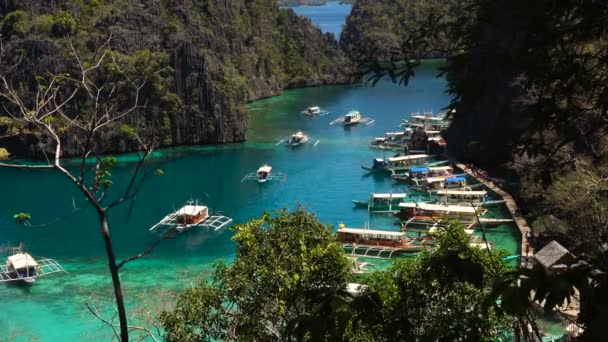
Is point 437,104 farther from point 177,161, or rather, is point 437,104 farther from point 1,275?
point 1,275

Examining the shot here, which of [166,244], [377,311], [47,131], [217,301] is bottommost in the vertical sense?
[166,244]

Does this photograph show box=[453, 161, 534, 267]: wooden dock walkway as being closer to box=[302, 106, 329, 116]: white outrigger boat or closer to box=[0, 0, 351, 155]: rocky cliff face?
box=[0, 0, 351, 155]: rocky cliff face

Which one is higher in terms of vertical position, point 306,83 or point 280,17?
point 280,17

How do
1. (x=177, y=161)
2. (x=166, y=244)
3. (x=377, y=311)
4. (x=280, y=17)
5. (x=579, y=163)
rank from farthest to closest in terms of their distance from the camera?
(x=280, y=17) < (x=177, y=161) < (x=166, y=244) < (x=579, y=163) < (x=377, y=311)

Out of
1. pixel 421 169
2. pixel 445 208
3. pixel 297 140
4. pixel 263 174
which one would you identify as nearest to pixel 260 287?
pixel 445 208

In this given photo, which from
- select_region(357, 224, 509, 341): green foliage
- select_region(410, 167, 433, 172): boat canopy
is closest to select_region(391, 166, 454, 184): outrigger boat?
select_region(410, 167, 433, 172): boat canopy

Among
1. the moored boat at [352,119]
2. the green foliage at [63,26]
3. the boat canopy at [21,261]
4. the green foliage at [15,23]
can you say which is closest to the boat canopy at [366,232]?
the boat canopy at [21,261]

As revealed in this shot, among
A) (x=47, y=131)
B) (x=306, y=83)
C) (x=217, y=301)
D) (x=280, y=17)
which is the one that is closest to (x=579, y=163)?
(x=217, y=301)
